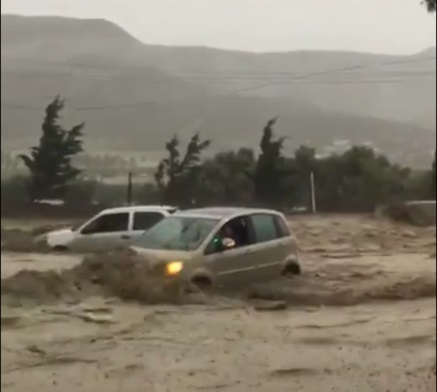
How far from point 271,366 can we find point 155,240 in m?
0.33

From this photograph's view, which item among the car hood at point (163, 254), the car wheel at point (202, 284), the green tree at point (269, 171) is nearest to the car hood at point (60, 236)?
the car hood at point (163, 254)

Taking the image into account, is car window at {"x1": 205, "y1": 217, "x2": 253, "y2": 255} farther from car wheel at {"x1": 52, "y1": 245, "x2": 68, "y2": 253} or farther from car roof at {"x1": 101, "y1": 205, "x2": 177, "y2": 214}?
car wheel at {"x1": 52, "y1": 245, "x2": 68, "y2": 253}

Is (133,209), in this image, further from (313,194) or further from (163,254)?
(313,194)

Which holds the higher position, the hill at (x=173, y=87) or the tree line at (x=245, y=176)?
the hill at (x=173, y=87)

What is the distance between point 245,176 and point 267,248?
0.52 ft

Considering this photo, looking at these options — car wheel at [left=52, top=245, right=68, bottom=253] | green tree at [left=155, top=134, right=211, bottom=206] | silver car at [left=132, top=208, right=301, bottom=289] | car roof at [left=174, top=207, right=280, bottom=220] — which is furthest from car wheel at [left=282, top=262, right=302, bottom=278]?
car wheel at [left=52, top=245, right=68, bottom=253]

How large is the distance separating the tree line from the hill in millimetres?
32

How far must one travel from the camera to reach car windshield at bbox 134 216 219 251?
180cm

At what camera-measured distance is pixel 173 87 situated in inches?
76.6

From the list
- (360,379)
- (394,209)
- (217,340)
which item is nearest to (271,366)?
(360,379)

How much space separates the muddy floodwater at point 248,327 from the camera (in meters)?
1.89

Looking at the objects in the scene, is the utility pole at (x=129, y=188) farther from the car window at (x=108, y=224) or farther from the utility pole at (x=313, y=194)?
the utility pole at (x=313, y=194)

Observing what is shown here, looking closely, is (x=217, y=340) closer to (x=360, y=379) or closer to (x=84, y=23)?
(x=360, y=379)

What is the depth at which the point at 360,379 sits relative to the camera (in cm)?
169
